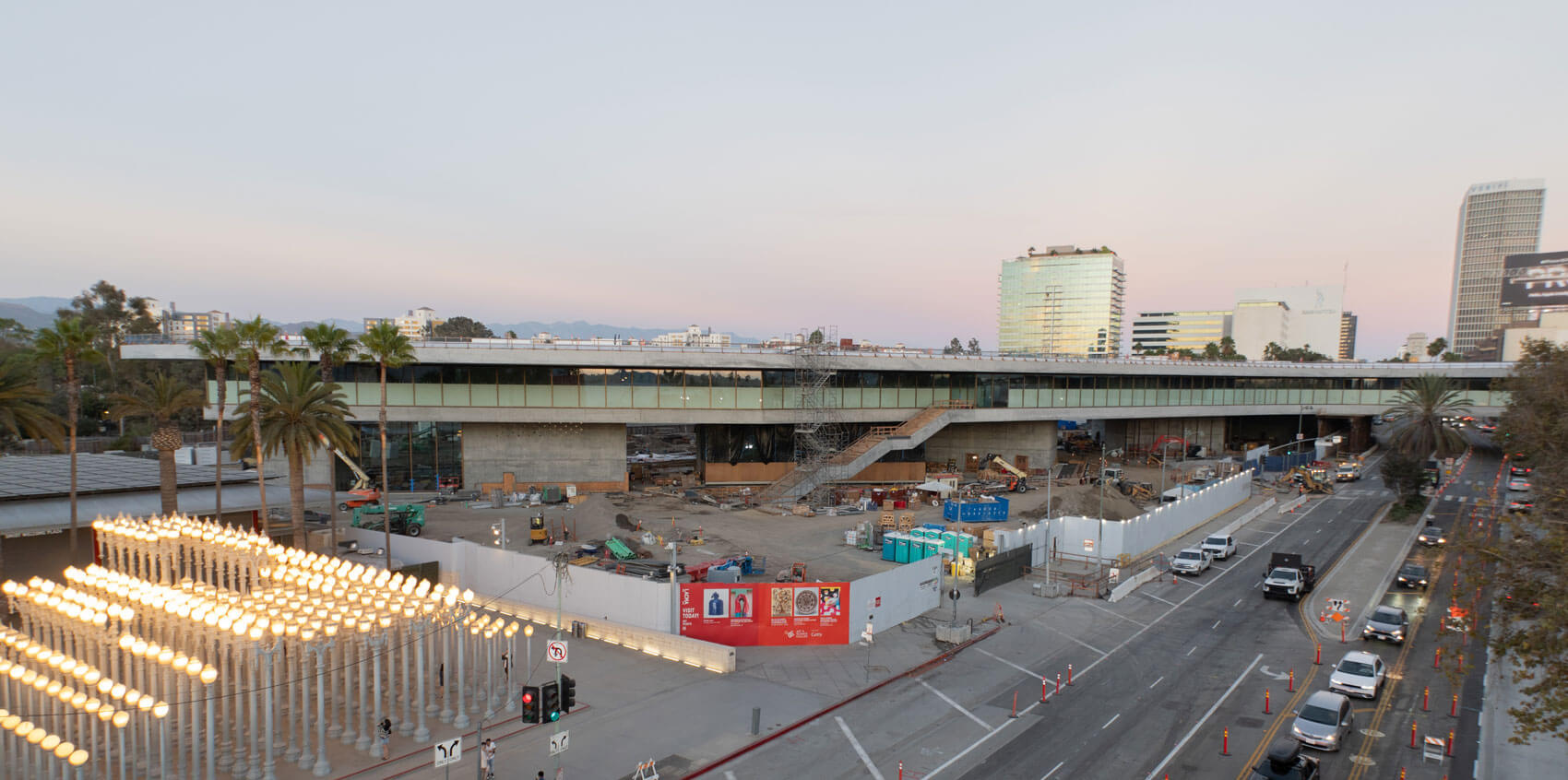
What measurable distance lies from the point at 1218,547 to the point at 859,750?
33.4 metres

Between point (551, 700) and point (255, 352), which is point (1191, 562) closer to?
point (551, 700)

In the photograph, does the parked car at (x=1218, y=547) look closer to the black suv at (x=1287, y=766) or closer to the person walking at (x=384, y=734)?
the black suv at (x=1287, y=766)

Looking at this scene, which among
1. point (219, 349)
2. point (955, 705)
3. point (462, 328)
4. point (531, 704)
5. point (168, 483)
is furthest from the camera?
point (462, 328)

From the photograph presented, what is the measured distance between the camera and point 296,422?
33.9 metres

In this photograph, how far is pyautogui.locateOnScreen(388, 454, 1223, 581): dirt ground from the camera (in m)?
40.4

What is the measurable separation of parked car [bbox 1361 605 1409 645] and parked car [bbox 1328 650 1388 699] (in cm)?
548

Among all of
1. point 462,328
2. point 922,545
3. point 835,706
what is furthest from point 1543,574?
point 462,328

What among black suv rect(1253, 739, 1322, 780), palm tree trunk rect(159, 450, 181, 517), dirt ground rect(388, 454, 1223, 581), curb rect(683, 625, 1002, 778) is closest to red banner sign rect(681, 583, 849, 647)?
curb rect(683, 625, 1002, 778)

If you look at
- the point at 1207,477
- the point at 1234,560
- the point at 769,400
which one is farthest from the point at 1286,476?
the point at 769,400

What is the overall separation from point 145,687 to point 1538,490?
37.3 meters

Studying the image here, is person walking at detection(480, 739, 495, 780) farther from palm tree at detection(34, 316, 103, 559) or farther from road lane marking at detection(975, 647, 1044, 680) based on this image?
palm tree at detection(34, 316, 103, 559)

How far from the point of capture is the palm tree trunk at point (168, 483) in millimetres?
34938

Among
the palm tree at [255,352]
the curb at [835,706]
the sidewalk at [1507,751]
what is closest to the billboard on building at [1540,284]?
the sidewalk at [1507,751]

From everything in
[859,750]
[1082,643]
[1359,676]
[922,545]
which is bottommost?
[1082,643]
